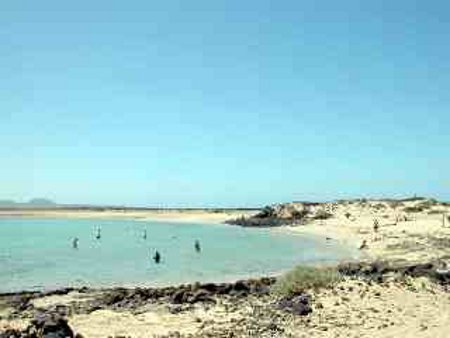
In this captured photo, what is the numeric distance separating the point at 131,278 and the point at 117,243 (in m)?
28.4

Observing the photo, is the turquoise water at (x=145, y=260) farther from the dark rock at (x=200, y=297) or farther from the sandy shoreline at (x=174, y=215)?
the sandy shoreline at (x=174, y=215)

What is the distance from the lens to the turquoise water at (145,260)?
31250 mm

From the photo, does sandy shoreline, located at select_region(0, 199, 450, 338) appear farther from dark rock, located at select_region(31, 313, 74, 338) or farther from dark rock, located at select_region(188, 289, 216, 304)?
dark rock, located at select_region(31, 313, 74, 338)

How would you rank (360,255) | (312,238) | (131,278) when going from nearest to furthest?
(131,278), (360,255), (312,238)

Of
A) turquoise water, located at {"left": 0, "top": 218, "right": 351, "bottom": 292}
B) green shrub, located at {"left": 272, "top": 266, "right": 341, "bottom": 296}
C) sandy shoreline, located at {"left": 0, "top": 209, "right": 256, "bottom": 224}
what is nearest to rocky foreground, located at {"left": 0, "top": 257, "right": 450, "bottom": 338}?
green shrub, located at {"left": 272, "top": 266, "right": 341, "bottom": 296}

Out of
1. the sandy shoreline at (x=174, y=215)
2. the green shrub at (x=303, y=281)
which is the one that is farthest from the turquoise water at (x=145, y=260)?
the sandy shoreline at (x=174, y=215)

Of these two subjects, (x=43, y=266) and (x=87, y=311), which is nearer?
(x=87, y=311)

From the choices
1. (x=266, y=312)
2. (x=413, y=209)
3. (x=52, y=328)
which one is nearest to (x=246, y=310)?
(x=266, y=312)

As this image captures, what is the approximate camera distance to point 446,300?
65.4 feet

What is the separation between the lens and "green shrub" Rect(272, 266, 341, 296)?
21.2m

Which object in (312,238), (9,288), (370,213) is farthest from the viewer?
(370,213)

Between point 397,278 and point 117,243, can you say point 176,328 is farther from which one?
point 117,243

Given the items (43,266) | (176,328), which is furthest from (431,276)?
(43,266)

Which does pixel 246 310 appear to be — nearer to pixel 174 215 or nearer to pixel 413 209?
pixel 413 209
